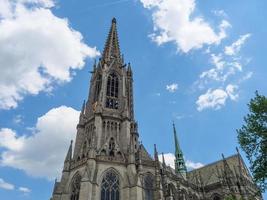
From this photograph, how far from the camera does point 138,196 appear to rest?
30656mm

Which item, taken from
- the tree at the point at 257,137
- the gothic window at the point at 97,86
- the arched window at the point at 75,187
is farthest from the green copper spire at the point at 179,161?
the tree at the point at 257,137

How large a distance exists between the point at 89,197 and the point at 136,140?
1451cm

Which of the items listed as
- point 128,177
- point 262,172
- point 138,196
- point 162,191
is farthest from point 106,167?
point 262,172

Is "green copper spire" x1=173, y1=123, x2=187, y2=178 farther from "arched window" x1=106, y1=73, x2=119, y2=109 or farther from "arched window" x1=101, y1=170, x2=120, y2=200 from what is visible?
"arched window" x1=101, y1=170, x2=120, y2=200

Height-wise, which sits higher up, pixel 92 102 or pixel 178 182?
pixel 92 102

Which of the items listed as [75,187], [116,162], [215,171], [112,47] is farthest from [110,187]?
[112,47]

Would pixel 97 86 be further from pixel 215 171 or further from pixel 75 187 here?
pixel 215 171

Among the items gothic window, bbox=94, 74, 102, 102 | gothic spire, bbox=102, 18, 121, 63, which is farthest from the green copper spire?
gothic spire, bbox=102, 18, 121, 63

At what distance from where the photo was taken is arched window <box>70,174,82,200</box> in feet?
105

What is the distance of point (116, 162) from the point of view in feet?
111

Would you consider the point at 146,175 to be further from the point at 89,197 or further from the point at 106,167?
the point at 89,197

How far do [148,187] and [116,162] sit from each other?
17.7 ft

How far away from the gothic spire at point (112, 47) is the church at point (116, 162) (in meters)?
0.23

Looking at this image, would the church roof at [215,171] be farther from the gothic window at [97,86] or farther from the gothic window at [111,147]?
the gothic window at [97,86]
